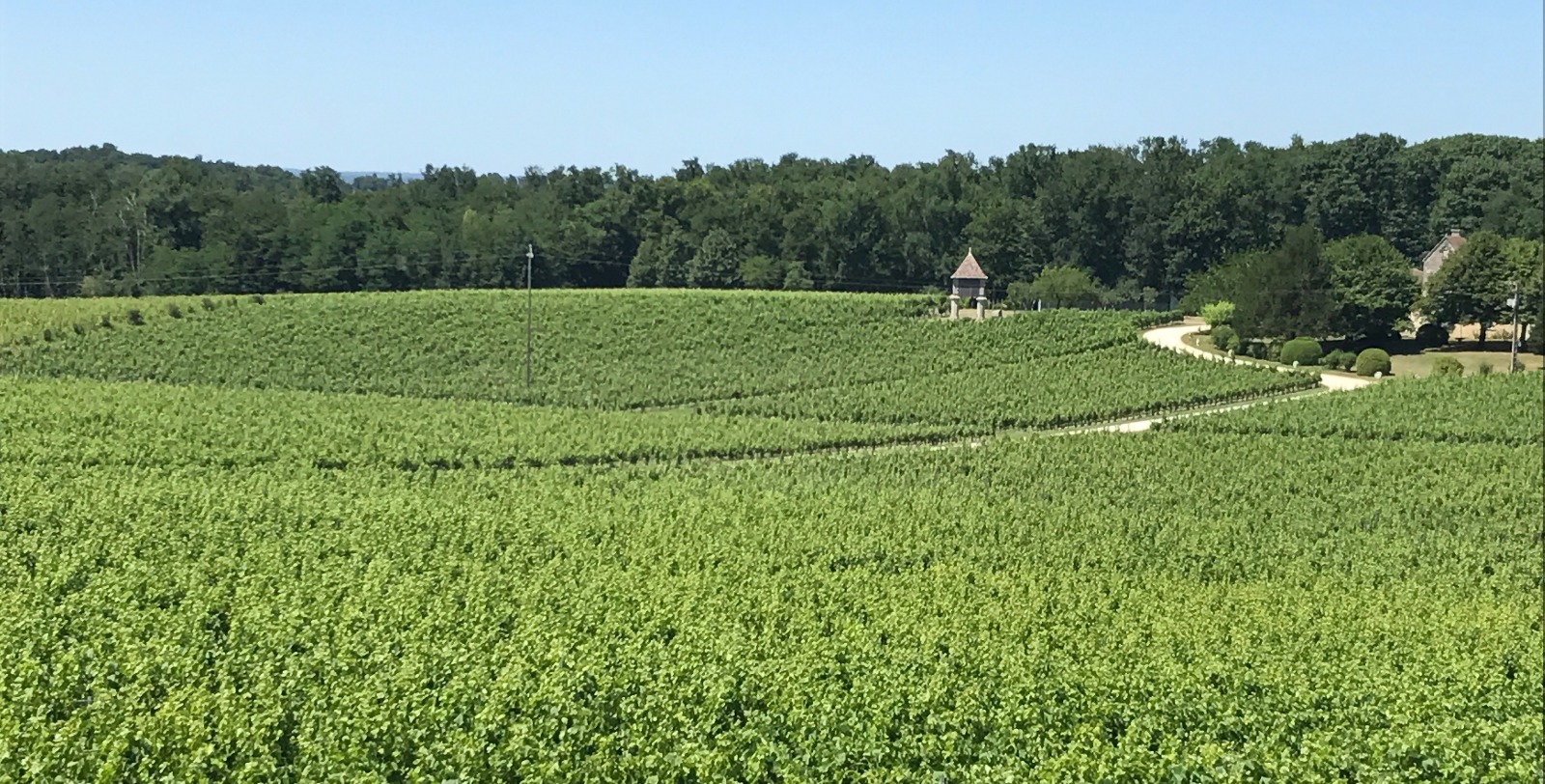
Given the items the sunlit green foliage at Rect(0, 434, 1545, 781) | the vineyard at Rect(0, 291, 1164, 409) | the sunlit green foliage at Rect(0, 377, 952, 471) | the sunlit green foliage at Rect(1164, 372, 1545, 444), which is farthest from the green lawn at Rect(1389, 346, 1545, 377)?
the sunlit green foliage at Rect(0, 377, 952, 471)

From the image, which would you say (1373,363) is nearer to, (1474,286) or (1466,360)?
(1466,360)

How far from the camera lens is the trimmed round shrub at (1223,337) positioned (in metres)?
69.8

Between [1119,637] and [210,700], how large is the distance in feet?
50.7

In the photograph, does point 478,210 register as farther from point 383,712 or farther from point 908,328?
point 383,712

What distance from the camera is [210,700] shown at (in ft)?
61.2

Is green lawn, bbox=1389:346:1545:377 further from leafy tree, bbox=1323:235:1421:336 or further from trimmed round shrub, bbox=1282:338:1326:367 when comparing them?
trimmed round shrub, bbox=1282:338:1326:367

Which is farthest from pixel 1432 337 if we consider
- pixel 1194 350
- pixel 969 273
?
pixel 969 273

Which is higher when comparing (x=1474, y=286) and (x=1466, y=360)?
(x=1474, y=286)

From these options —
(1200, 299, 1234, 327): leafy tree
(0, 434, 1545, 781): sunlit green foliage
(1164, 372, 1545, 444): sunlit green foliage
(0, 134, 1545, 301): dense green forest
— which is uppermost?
(0, 134, 1545, 301): dense green forest

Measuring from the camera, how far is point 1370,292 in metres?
69.8

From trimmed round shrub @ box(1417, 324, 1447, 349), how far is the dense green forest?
1088 inches

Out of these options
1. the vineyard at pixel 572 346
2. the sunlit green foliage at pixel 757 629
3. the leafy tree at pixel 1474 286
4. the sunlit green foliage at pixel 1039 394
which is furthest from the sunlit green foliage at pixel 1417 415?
the vineyard at pixel 572 346

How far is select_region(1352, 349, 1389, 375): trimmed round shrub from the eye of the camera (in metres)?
63.2

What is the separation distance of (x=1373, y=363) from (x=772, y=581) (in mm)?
46090
